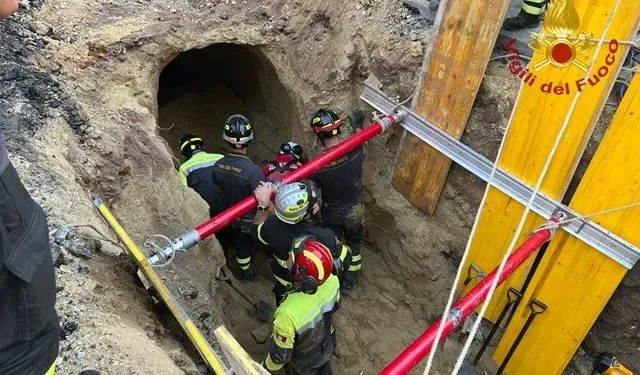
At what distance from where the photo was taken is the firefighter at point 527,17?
464cm

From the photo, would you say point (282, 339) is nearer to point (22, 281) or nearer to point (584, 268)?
point (22, 281)

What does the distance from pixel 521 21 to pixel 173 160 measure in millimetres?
3860

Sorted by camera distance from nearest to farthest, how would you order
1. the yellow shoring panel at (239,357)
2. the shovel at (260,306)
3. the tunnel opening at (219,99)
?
the yellow shoring panel at (239,357) < the shovel at (260,306) < the tunnel opening at (219,99)

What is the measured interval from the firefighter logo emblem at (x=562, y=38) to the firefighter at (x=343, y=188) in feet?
6.87

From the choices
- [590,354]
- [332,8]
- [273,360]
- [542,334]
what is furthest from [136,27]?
[590,354]

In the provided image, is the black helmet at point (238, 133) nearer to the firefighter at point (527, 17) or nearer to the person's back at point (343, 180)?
the person's back at point (343, 180)

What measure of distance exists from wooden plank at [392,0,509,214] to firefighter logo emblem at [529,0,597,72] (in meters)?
0.42

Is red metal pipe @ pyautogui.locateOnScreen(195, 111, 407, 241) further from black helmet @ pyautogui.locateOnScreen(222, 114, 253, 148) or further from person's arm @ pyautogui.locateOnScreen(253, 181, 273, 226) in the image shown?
black helmet @ pyautogui.locateOnScreen(222, 114, 253, 148)

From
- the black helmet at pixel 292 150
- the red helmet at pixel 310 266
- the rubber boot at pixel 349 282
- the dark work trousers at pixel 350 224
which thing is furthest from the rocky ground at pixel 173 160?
the red helmet at pixel 310 266

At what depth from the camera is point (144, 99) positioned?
5738mm

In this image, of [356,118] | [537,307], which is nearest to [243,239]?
[356,118]

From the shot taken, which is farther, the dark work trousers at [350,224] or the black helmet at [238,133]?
the dark work trousers at [350,224]

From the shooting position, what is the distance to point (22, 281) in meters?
2.09

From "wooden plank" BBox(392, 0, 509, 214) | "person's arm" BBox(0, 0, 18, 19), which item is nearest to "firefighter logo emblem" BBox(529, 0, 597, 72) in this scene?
"wooden plank" BBox(392, 0, 509, 214)
